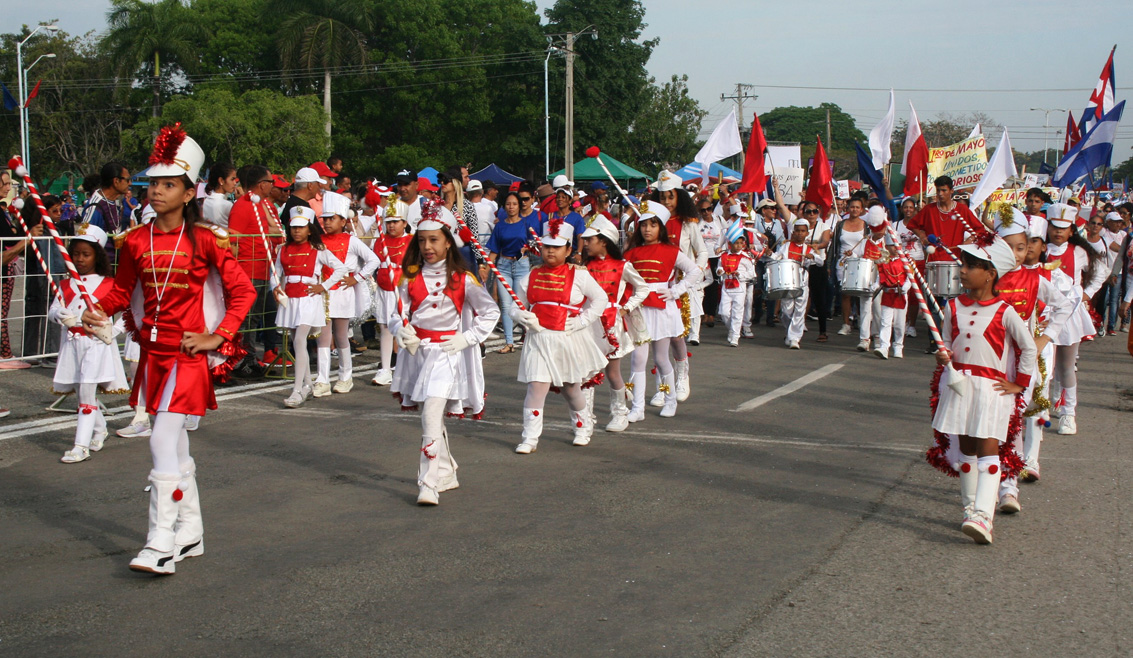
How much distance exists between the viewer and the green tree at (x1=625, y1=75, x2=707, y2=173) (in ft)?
196

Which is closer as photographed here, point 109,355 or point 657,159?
point 109,355

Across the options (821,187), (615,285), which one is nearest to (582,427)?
(615,285)

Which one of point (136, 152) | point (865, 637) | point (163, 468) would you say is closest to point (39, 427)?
point (163, 468)

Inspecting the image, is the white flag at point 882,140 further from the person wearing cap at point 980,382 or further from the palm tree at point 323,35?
the palm tree at point 323,35

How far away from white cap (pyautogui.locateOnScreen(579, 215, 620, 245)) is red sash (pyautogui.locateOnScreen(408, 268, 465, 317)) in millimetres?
2327

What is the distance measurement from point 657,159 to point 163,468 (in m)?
57.1

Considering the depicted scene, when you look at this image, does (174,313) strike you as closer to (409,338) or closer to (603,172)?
(409,338)

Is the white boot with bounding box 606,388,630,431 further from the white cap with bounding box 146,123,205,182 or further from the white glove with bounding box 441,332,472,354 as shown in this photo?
the white cap with bounding box 146,123,205,182

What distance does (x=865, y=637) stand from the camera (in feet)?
14.6

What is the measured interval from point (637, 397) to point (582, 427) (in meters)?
1.22

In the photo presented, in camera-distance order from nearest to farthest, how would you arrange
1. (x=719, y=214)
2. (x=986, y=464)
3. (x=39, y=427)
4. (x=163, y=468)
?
(x=163, y=468) < (x=986, y=464) < (x=39, y=427) < (x=719, y=214)

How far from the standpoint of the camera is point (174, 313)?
214 inches

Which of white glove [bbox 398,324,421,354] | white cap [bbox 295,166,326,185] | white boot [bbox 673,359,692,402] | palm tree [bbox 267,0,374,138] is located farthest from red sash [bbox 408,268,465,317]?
palm tree [bbox 267,0,374,138]

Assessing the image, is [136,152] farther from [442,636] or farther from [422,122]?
[442,636]
